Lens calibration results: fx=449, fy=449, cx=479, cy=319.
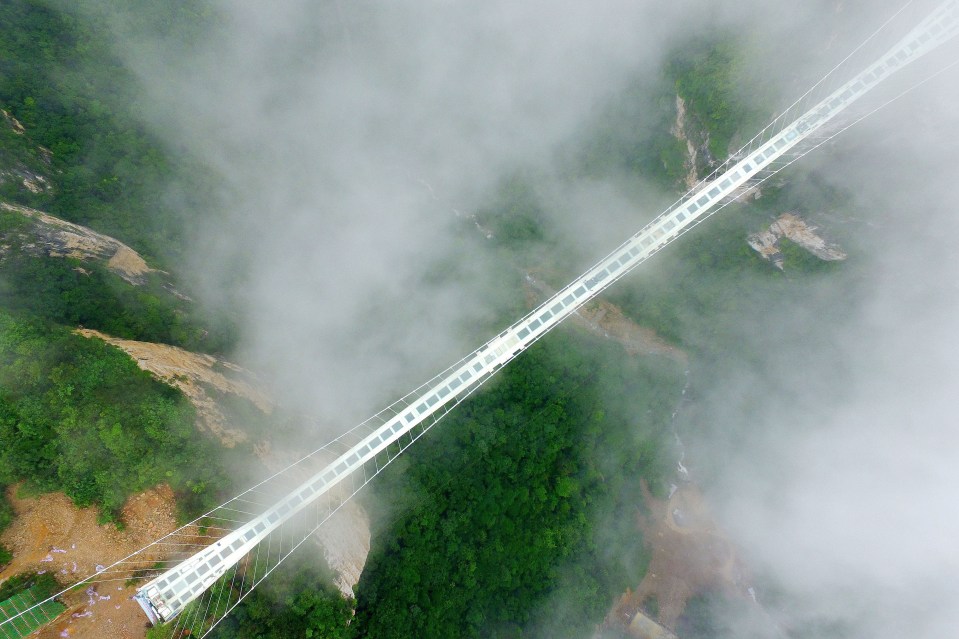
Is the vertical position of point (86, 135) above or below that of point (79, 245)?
above

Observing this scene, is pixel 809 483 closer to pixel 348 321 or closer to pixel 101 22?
pixel 348 321

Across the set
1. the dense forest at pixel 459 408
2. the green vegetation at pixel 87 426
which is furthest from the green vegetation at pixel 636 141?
the green vegetation at pixel 87 426

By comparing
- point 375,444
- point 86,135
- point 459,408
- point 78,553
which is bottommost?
point 78,553

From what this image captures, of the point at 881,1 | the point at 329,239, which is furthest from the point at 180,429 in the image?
the point at 881,1

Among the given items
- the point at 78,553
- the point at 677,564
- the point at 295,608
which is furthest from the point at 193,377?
the point at 677,564

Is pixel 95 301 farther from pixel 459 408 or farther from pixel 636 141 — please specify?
pixel 636 141

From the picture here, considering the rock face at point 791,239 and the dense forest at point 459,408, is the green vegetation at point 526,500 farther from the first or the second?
the rock face at point 791,239
